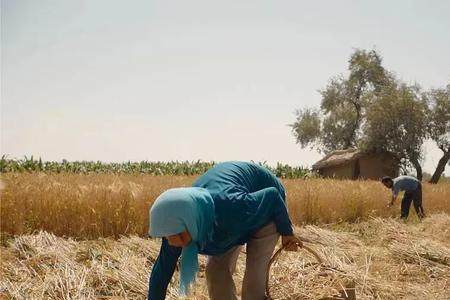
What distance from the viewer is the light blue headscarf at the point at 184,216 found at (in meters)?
2.30

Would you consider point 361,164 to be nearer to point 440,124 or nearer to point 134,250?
point 440,124

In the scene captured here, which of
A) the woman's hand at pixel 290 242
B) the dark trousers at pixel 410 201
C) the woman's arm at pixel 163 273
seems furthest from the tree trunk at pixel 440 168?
the woman's arm at pixel 163 273

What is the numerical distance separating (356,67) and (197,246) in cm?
3280

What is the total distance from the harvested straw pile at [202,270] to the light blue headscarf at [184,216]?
4.29ft

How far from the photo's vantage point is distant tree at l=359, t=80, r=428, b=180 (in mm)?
25734

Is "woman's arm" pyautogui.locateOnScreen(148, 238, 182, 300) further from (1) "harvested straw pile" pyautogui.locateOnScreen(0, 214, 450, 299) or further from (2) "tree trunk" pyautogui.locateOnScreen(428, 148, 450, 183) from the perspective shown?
(2) "tree trunk" pyautogui.locateOnScreen(428, 148, 450, 183)

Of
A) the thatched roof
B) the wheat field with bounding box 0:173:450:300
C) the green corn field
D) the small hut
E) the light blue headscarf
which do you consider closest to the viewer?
the light blue headscarf

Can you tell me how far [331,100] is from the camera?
34.8m

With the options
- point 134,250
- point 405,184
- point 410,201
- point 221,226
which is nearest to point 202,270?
point 134,250

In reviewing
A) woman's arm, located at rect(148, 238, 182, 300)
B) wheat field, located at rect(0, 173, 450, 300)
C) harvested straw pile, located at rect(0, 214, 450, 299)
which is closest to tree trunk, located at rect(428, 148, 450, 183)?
wheat field, located at rect(0, 173, 450, 300)

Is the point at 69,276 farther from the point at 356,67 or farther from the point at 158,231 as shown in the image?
the point at 356,67

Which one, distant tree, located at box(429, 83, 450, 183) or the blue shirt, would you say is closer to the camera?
the blue shirt

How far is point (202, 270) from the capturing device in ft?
16.3

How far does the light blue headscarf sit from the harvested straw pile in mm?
1307
